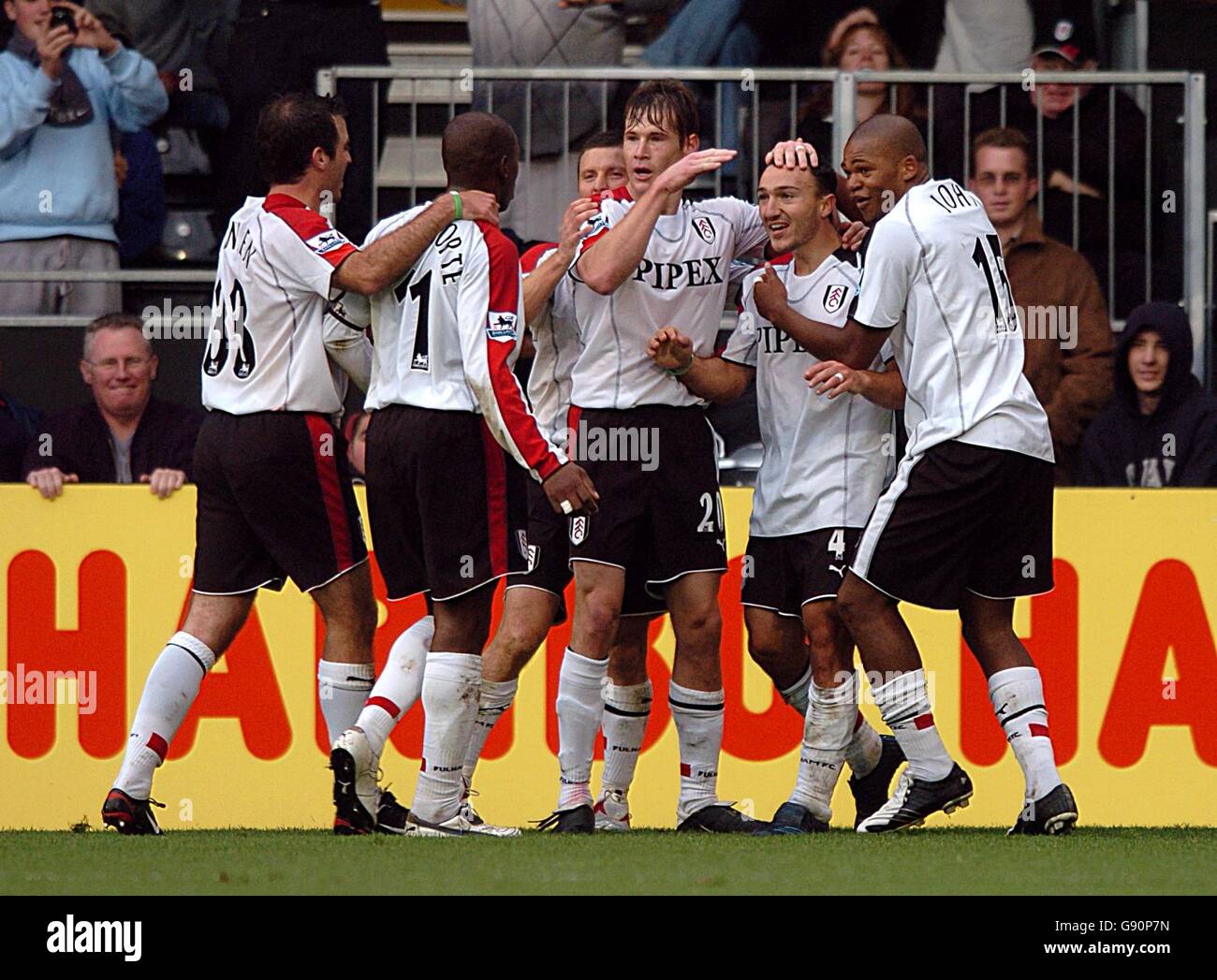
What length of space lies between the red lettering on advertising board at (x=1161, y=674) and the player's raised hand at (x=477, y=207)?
3.02 metres

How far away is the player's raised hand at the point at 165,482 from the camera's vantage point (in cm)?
781

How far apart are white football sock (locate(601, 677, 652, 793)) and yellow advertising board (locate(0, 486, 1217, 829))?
37.6 inches

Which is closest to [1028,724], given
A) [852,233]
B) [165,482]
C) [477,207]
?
[852,233]

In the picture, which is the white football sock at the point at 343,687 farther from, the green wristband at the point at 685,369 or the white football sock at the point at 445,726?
the green wristband at the point at 685,369

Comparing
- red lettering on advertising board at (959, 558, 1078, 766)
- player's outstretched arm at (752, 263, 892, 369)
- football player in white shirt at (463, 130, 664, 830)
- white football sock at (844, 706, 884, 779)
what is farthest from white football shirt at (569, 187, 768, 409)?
red lettering on advertising board at (959, 558, 1078, 766)

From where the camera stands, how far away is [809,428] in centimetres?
646

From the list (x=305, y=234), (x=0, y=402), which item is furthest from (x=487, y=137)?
(x=0, y=402)

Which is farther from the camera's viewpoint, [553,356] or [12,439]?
[12,439]

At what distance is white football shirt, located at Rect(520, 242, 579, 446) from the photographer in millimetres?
6660

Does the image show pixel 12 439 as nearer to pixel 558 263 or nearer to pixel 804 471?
pixel 558 263

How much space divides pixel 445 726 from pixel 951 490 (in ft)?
5.17

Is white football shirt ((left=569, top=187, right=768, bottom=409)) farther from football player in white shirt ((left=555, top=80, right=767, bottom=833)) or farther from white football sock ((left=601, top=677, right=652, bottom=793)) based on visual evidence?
white football sock ((left=601, top=677, right=652, bottom=793))

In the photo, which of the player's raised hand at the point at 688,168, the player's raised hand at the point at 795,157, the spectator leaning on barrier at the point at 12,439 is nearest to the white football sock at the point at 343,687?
the player's raised hand at the point at 688,168
